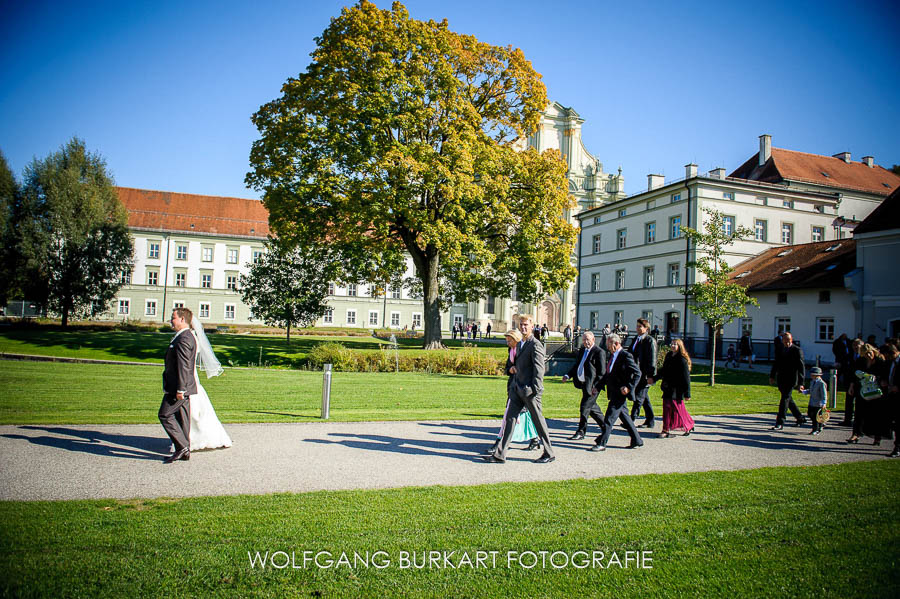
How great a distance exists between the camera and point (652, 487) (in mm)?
6629

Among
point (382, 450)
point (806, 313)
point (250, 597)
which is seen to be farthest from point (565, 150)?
point (250, 597)

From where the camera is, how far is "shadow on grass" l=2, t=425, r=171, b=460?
7.43 metres

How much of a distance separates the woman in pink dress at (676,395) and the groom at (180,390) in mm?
7897

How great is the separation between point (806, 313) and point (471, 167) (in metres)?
21.3

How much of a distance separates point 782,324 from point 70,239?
154 ft

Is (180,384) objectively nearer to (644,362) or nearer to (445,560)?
(445,560)

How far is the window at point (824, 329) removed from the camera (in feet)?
98.8

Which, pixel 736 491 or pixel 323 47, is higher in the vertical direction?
pixel 323 47

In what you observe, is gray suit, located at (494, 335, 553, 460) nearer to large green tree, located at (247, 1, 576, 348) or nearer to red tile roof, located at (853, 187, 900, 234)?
large green tree, located at (247, 1, 576, 348)

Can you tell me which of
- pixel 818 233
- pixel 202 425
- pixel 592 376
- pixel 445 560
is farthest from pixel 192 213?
pixel 445 560

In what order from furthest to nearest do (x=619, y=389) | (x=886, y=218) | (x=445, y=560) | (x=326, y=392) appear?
(x=886, y=218), (x=326, y=392), (x=619, y=389), (x=445, y=560)

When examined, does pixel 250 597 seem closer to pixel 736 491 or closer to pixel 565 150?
pixel 736 491

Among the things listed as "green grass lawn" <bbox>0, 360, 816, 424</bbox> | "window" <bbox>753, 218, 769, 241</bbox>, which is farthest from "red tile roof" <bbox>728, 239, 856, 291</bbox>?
"green grass lawn" <bbox>0, 360, 816, 424</bbox>

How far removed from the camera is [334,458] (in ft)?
25.1
